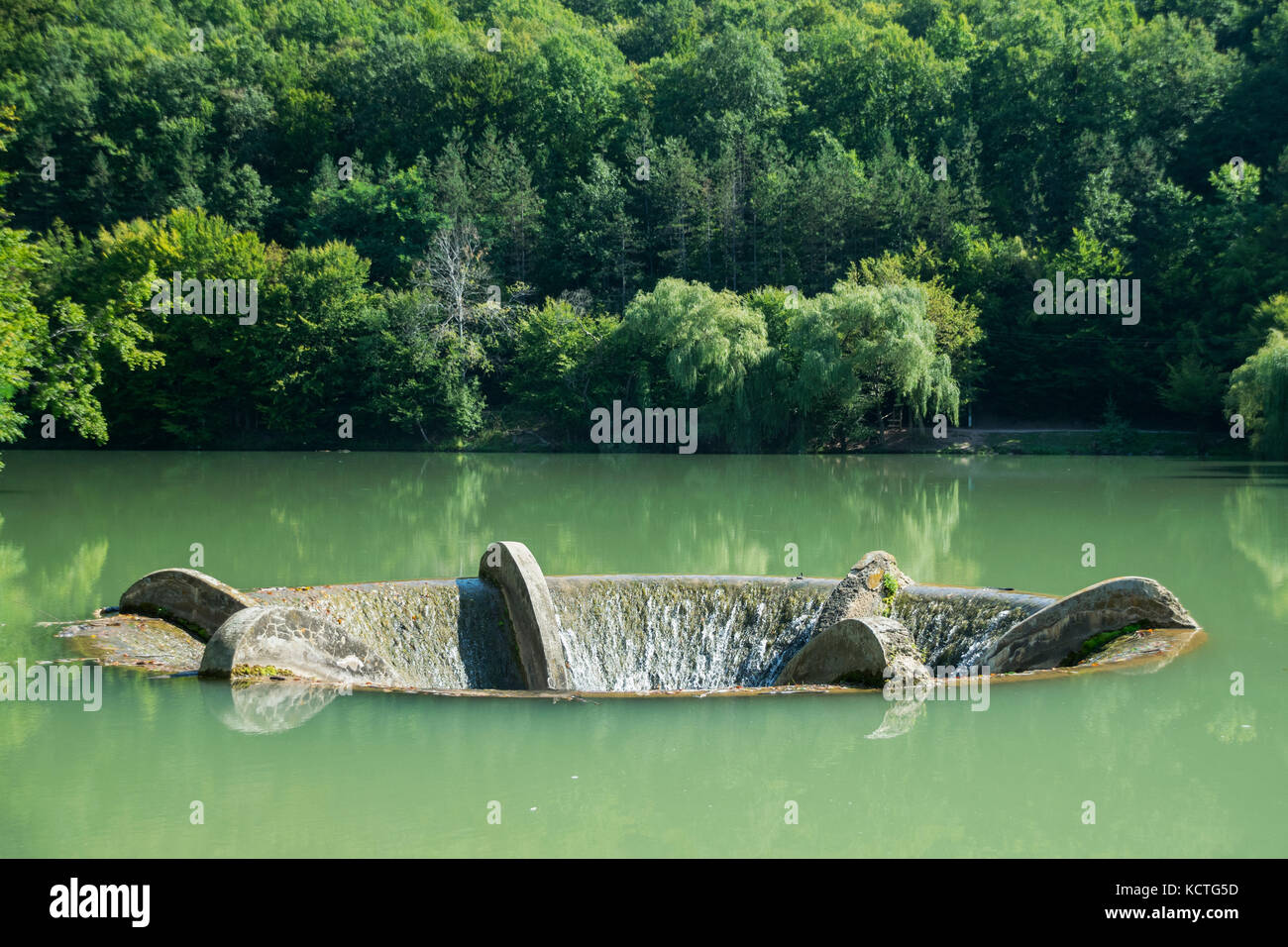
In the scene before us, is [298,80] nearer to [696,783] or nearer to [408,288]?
[408,288]

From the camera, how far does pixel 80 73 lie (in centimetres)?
6116

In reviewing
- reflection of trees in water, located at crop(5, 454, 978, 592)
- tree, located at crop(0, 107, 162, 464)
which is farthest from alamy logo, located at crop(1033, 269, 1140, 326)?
tree, located at crop(0, 107, 162, 464)

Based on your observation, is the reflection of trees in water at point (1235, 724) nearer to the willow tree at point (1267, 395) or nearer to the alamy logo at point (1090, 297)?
the willow tree at point (1267, 395)

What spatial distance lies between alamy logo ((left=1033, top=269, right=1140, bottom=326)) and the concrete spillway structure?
3690 centimetres

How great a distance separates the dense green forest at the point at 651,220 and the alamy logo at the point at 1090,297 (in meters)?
0.29

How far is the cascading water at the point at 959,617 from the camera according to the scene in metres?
12.6

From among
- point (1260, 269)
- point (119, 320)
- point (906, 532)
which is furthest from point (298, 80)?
point (906, 532)

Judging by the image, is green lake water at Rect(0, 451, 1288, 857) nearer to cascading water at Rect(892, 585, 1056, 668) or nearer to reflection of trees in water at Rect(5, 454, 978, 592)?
reflection of trees in water at Rect(5, 454, 978, 592)

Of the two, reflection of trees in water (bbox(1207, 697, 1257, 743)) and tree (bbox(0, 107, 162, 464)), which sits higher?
tree (bbox(0, 107, 162, 464))

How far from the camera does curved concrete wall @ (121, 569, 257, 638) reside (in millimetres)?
12359

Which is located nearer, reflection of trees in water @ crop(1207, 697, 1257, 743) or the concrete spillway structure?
reflection of trees in water @ crop(1207, 697, 1257, 743)

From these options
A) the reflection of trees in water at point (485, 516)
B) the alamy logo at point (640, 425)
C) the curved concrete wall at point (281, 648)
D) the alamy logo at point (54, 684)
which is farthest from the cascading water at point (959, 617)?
the alamy logo at point (640, 425)

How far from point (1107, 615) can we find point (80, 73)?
6143 cm

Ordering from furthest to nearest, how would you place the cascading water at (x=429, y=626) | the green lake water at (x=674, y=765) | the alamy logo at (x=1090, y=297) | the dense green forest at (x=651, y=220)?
the alamy logo at (x=1090, y=297) → the dense green forest at (x=651, y=220) → the cascading water at (x=429, y=626) → the green lake water at (x=674, y=765)
